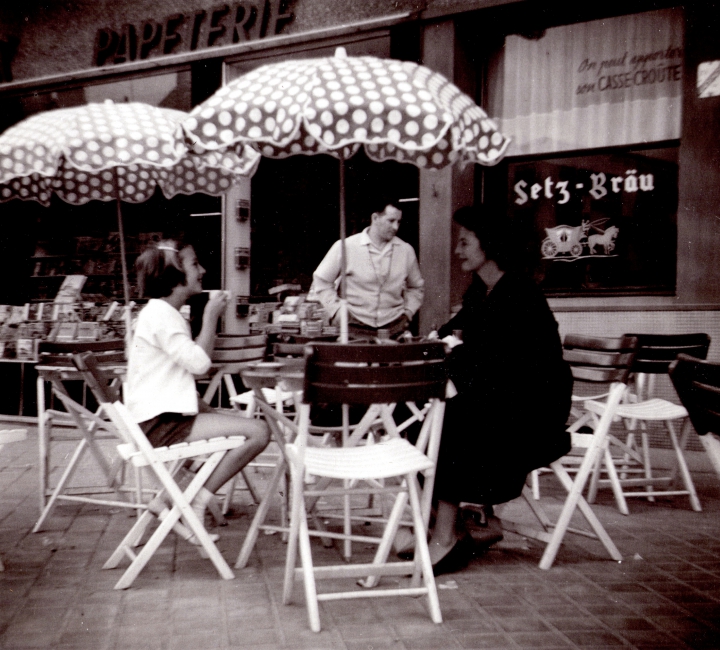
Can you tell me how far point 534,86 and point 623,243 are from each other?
1763 millimetres

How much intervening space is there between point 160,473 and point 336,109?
6.19 feet

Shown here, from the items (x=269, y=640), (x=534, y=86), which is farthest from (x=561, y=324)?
(x=269, y=640)

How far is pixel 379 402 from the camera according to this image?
3.50 meters

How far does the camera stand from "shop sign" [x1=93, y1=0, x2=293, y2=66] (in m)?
9.07

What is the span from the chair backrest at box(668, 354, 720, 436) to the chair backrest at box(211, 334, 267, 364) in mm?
2921

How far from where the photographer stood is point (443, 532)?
416 centimetres

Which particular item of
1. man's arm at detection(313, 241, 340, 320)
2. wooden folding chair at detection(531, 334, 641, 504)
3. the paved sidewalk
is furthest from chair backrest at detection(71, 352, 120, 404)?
man's arm at detection(313, 241, 340, 320)

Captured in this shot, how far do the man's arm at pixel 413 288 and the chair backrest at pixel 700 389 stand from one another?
174 inches

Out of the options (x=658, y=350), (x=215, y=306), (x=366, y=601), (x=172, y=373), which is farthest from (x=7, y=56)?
(x=366, y=601)

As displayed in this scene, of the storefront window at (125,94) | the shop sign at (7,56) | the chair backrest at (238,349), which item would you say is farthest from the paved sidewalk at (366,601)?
the shop sign at (7,56)

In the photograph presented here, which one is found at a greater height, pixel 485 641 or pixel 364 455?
pixel 364 455

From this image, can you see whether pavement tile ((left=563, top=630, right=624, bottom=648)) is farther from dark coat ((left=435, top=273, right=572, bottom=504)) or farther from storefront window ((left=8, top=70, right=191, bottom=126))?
storefront window ((left=8, top=70, right=191, bottom=126))

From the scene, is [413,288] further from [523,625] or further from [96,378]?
[523,625]

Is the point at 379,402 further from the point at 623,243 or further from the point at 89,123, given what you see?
the point at 623,243
